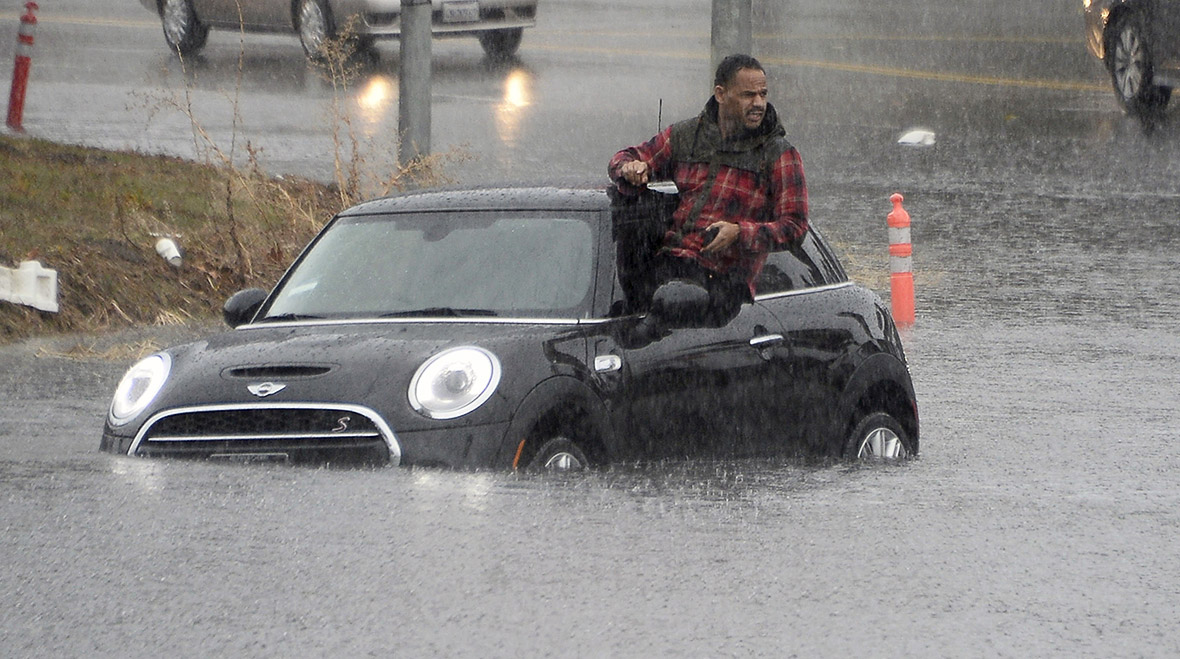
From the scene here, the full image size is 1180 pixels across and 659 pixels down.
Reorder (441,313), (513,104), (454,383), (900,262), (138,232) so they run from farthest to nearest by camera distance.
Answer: (513,104) → (138,232) → (900,262) → (441,313) → (454,383)

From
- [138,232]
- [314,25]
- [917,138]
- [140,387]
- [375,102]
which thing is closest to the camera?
[140,387]

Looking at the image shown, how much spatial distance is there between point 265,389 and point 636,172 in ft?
5.63

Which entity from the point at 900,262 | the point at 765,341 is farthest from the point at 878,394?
the point at 900,262

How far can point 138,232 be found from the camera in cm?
1322

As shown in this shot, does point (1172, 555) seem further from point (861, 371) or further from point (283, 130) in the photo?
point (283, 130)

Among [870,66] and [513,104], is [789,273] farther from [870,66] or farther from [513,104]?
[870,66]

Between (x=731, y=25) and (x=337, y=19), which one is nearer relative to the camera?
(x=731, y=25)

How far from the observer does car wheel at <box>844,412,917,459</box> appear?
827 centimetres

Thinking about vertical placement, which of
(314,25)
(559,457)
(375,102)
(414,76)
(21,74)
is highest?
(314,25)

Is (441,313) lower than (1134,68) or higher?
lower

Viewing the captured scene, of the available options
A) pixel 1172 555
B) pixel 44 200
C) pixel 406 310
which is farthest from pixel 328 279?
pixel 44 200

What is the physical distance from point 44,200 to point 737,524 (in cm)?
852

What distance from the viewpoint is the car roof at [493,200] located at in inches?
312

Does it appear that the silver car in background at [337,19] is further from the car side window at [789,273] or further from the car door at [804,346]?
the car door at [804,346]
